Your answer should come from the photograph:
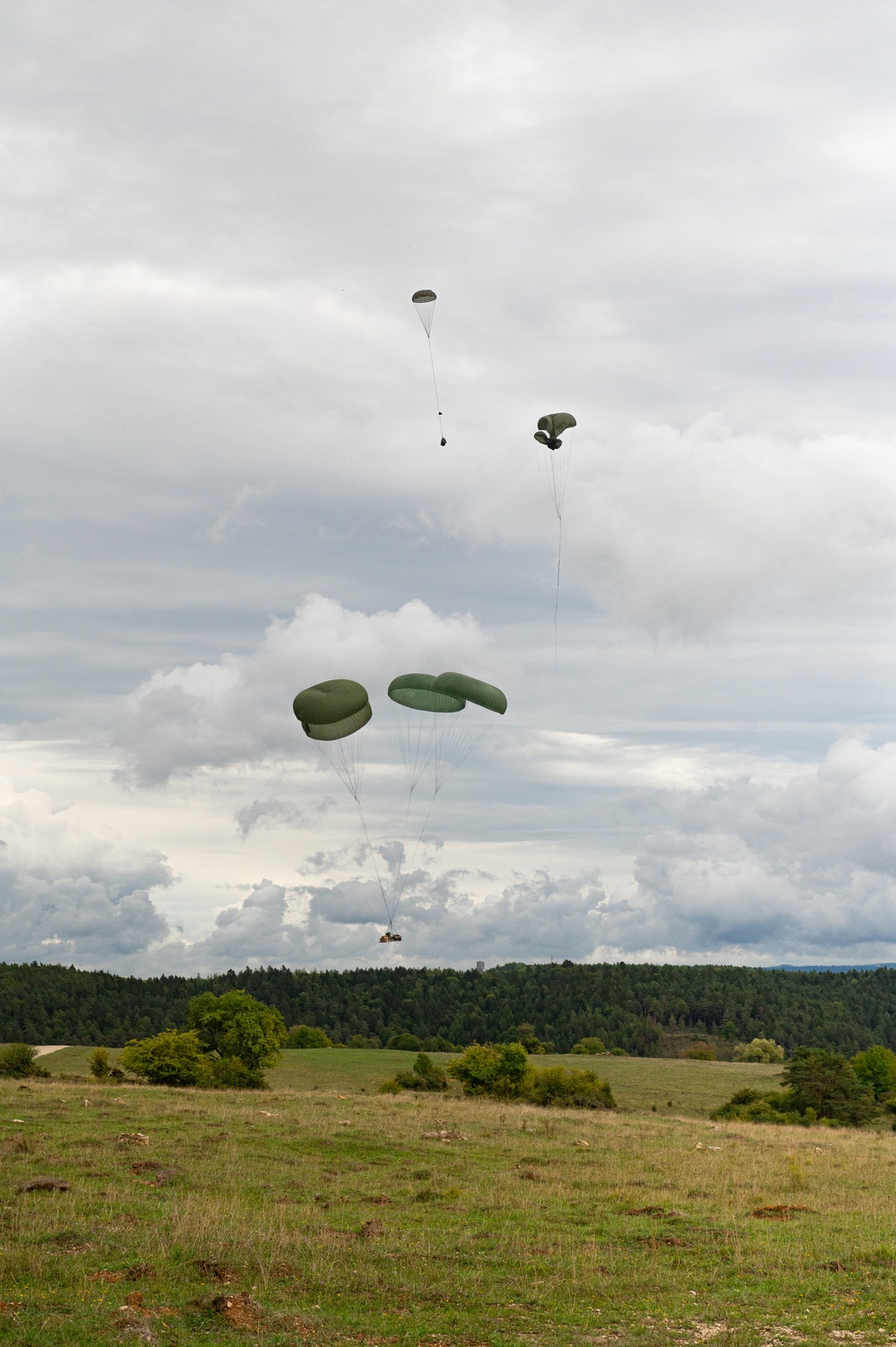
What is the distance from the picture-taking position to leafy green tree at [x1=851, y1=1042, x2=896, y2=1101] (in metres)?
62.5

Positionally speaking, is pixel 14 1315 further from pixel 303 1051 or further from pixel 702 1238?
pixel 303 1051

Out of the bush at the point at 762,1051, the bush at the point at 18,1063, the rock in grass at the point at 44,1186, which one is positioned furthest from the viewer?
the bush at the point at 762,1051

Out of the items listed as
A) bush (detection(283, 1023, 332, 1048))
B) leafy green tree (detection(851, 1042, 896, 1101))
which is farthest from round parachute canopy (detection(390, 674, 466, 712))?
bush (detection(283, 1023, 332, 1048))

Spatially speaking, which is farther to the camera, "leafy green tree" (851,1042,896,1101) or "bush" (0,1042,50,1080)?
"leafy green tree" (851,1042,896,1101)

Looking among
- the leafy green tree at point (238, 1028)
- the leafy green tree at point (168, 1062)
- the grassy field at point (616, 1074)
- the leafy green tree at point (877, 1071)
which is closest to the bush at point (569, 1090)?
the grassy field at point (616, 1074)

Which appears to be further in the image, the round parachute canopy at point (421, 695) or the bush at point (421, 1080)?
the bush at point (421, 1080)

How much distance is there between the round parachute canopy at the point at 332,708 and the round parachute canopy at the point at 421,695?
163cm

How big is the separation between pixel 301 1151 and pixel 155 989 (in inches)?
5433

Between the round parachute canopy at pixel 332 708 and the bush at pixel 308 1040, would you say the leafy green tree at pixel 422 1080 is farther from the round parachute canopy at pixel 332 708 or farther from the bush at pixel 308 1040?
the bush at pixel 308 1040

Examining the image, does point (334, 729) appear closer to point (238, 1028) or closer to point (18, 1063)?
point (18, 1063)

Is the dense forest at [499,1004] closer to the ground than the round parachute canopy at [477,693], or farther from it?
closer to the ground

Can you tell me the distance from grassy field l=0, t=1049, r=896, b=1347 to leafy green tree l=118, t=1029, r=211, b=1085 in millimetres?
14120

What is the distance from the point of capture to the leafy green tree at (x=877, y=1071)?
62.5 m

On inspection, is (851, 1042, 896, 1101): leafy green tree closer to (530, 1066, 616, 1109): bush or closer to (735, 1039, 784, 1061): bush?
(530, 1066, 616, 1109): bush
